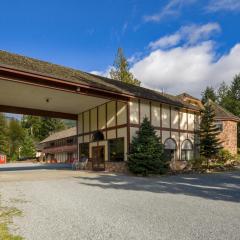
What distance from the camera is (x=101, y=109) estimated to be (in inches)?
959

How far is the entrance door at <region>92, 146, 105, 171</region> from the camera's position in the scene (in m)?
23.5

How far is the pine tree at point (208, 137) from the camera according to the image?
25859 mm

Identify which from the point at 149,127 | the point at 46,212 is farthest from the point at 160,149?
the point at 46,212

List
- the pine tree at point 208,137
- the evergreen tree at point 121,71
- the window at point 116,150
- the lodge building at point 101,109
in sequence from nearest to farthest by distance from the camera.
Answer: the lodge building at point 101,109 < the window at point 116,150 < the pine tree at point 208,137 < the evergreen tree at point 121,71

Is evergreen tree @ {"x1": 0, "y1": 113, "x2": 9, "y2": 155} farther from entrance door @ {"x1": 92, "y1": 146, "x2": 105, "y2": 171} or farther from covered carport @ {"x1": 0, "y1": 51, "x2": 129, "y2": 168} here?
entrance door @ {"x1": 92, "y1": 146, "x2": 105, "y2": 171}

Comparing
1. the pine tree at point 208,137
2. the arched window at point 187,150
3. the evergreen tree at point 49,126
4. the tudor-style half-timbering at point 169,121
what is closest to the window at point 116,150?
the tudor-style half-timbering at point 169,121

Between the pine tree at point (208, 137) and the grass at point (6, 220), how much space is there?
67.4ft

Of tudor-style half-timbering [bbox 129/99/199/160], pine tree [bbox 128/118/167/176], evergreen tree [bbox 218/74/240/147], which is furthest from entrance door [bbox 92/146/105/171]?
evergreen tree [bbox 218/74/240/147]

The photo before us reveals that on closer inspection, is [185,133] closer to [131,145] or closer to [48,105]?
[131,145]

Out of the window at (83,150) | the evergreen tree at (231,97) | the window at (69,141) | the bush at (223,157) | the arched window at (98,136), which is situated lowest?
the bush at (223,157)

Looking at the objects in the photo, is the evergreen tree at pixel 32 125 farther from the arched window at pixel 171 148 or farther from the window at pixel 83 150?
the arched window at pixel 171 148

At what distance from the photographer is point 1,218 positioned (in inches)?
269

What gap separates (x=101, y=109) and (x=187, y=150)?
26.4 feet

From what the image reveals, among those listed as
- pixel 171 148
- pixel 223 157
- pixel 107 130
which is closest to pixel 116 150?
pixel 107 130
